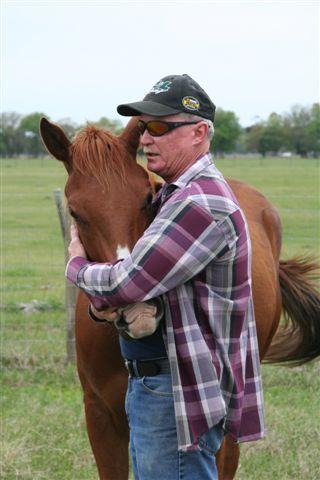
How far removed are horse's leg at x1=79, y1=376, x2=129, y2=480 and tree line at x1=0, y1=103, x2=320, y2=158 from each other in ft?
143

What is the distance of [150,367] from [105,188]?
0.63 meters

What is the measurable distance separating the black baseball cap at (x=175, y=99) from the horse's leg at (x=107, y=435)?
1590 mm

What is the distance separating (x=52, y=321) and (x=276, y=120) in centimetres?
5729

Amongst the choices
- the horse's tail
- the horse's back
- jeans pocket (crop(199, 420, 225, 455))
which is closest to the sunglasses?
jeans pocket (crop(199, 420, 225, 455))

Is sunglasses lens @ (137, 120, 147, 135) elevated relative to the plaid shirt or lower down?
elevated

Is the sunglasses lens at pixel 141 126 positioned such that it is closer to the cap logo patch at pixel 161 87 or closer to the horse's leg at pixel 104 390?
the cap logo patch at pixel 161 87

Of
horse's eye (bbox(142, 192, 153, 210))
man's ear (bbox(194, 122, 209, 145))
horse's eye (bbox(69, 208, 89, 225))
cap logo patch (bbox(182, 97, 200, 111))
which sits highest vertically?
cap logo patch (bbox(182, 97, 200, 111))

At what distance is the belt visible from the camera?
2471mm

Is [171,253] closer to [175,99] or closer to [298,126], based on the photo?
[175,99]

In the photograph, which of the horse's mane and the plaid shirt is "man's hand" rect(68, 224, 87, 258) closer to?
the plaid shirt

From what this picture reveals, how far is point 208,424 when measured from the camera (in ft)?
7.70

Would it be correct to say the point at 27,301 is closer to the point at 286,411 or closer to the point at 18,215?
the point at 286,411

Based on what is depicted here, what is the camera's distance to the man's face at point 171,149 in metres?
2.43

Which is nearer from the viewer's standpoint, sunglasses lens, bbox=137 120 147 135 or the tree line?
sunglasses lens, bbox=137 120 147 135
